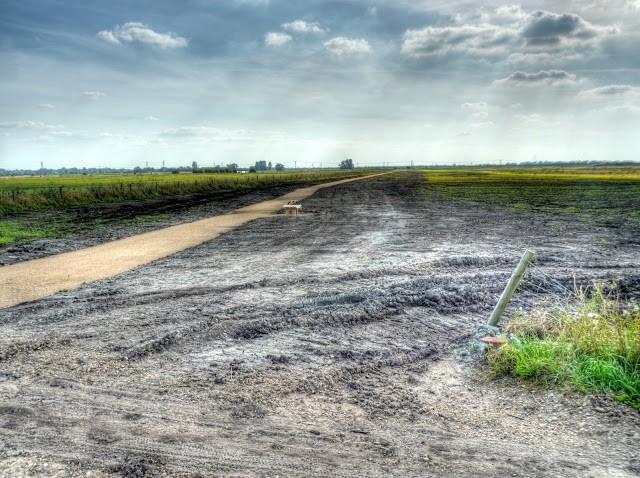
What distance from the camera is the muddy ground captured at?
11.2ft

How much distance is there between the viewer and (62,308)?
22.8ft

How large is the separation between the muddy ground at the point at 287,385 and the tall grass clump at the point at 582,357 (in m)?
0.22

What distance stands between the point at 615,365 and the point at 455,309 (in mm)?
2601

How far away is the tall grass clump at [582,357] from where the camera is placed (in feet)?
14.7

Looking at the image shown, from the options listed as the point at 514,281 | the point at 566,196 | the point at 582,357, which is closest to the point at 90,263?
the point at 514,281

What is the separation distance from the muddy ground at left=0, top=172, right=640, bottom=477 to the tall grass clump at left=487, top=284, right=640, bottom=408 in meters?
0.22

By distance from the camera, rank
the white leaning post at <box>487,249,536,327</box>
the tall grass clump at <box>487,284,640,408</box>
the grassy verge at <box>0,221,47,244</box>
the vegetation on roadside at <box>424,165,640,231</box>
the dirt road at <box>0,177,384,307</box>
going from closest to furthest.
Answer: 1. the tall grass clump at <box>487,284,640,408</box>
2. the white leaning post at <box>487,249,536,327</box>
3. the dirt road at <box>0,177,384,307</box>
4. the grassy verge at <box>0,221,47,244</box>
5. the vegetation on roadside at <box>424,165,640,231</box>

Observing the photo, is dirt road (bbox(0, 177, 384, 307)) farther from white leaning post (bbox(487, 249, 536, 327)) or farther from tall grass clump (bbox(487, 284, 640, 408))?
tall grass clump (bbox(487, 284, 640, 408))

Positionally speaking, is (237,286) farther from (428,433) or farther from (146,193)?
(146,193)

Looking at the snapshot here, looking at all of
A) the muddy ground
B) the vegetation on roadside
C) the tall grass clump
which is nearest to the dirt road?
the muddy ground

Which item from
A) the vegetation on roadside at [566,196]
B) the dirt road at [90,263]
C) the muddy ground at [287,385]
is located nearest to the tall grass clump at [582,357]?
the muddy ground at [287,385]

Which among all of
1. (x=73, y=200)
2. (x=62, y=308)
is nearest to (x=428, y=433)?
(x=62, y=308)

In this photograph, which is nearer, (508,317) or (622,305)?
(508,317)

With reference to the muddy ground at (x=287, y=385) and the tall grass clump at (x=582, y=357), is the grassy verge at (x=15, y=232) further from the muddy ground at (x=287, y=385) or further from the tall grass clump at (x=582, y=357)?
the tall grass clump at (x=582, y=357)
